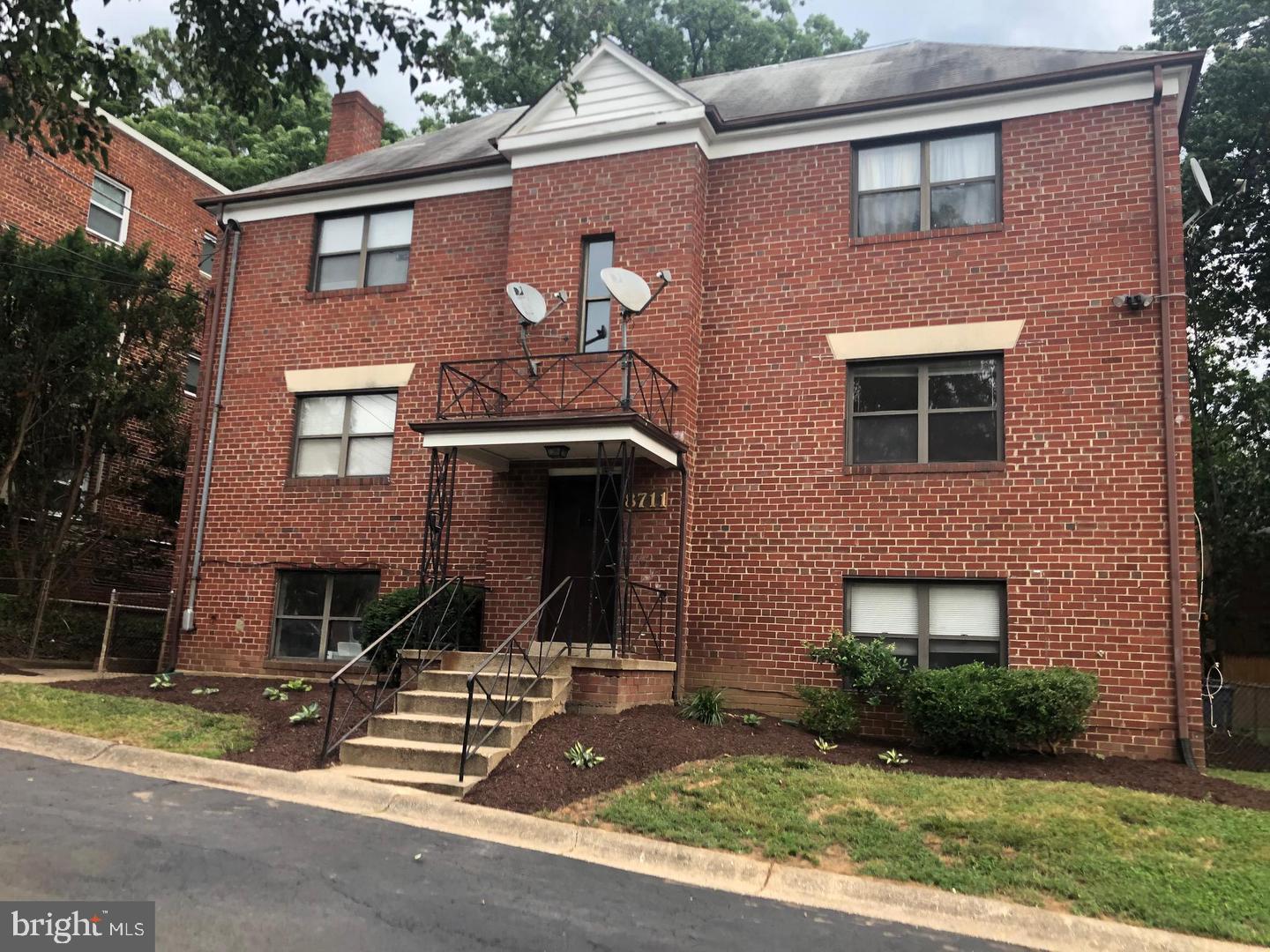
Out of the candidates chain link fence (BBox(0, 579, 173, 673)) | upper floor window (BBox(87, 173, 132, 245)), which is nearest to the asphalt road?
chain link fence (BBox(0, 579, 173, 673))

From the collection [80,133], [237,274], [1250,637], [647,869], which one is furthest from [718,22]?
[647,869]

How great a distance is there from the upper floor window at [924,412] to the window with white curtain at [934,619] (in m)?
1.46

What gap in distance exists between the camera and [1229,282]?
19.9 meters

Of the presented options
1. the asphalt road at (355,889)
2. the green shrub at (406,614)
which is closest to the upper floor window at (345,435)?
the green shrub at (406,614)

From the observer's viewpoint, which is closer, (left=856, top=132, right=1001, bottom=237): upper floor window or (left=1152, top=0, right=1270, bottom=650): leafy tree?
(left=856, top=132, right=1001, bottom=237): upper floor window

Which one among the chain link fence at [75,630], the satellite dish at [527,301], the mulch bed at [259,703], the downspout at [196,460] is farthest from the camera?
the chain link fence at [75,630]

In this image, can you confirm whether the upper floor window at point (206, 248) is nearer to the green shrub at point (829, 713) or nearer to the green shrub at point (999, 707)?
the green shrub at point (829, 713)

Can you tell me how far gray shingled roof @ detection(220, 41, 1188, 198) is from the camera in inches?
480

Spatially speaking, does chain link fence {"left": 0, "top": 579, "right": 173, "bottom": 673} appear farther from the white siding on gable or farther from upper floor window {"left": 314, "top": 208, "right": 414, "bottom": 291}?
the white siding on gable

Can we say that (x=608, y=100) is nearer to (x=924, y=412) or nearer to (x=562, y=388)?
(x=562, y=388)

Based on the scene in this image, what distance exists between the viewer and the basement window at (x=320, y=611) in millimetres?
13805

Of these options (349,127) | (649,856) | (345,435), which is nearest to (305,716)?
(649,856)

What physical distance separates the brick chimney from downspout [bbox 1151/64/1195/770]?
1323 cm

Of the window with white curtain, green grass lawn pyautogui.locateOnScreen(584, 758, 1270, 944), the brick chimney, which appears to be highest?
the brick chimney
